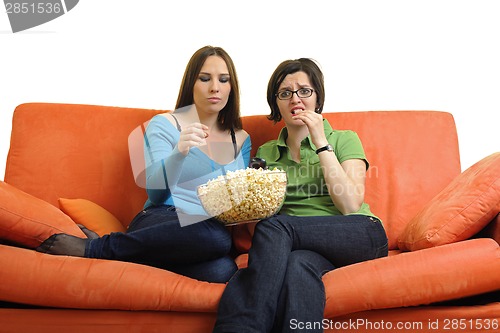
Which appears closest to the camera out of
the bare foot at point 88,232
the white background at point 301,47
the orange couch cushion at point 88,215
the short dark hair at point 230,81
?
the bare foot at point 88,232

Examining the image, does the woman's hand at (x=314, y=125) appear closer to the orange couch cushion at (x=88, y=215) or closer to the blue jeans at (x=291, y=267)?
the blue jeans at (x=291, y=267)

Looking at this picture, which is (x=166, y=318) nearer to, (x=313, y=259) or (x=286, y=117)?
(x=313, y=259)

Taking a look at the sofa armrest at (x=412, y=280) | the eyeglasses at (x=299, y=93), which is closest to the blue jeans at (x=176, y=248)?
the sofa armrest at (x=412, y=280)

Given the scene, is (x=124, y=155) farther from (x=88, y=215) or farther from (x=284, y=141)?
(x=284, y=141)

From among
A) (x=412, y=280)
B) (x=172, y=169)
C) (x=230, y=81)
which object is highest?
(x=230, y=81)

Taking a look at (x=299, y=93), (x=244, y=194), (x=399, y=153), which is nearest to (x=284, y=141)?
(x=299, y=93)

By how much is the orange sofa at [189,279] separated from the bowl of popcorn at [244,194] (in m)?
0.24

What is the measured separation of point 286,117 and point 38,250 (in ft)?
3.38

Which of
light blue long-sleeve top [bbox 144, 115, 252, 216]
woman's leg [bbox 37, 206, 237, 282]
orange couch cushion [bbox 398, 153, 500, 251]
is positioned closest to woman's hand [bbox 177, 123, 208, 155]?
light blue long-sleeve top [bbox 144, 115, 252, 216]

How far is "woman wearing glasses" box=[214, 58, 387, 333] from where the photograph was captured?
153cm

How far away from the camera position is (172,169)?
6.39 feet

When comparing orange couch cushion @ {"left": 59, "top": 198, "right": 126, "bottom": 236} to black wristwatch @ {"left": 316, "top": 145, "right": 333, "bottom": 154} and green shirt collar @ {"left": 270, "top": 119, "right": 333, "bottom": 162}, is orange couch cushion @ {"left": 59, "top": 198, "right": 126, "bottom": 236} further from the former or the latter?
black wristwatch @ {"left": 316, "top": 145, "right": 333, "bottom": 154}

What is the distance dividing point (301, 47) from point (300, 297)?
1635mm

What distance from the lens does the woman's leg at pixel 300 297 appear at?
4.89 feet
